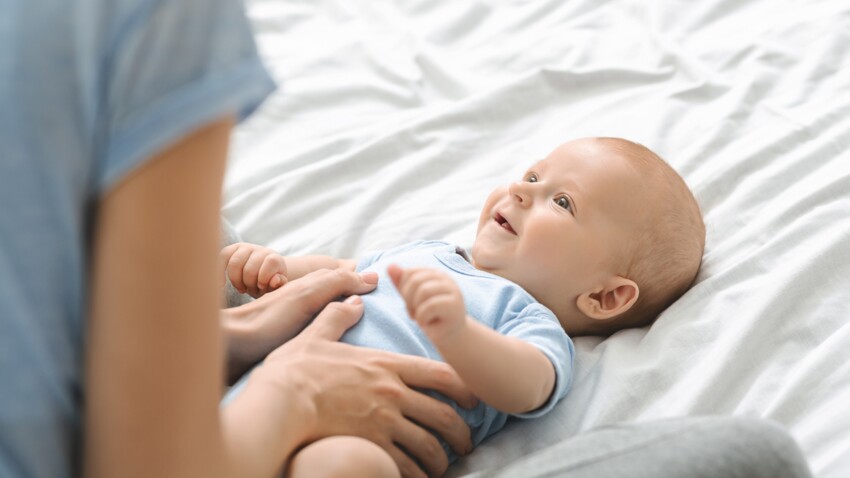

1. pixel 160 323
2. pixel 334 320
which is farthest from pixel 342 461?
pixel 160 323

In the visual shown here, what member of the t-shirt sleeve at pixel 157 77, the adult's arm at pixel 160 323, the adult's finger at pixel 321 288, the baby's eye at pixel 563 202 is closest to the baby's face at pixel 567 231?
the baby's eye at pixel 563 202

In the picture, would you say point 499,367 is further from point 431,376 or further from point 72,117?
point 72,117

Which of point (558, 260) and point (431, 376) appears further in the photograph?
point (558, 260)

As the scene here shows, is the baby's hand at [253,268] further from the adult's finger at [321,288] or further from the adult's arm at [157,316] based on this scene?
the adult's arm at [157,316]

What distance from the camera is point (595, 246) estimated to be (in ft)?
4.04

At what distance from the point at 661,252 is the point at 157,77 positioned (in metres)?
0.81

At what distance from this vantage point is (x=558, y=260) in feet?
4.03

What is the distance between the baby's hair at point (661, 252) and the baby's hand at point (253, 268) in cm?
42

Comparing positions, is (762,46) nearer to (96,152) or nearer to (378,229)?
(378,229)

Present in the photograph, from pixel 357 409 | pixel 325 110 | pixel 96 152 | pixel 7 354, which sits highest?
pixel 96 152

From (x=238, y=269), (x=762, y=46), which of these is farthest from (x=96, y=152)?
(x=762, y=46)

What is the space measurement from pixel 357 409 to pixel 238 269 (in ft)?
0.99

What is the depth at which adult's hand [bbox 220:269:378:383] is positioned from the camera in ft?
3.59

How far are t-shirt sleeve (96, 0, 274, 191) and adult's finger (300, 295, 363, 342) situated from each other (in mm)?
534
